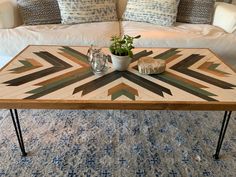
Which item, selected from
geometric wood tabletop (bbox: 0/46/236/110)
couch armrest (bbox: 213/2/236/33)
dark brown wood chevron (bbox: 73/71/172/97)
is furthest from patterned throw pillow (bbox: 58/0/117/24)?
dark brown wood chevron (bbox: 73/71/172/97)

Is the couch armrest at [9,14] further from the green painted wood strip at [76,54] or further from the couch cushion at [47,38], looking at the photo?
the green painted wood strip at [76,54]

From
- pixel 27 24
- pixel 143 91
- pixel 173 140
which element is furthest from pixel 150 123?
pixel 27 24

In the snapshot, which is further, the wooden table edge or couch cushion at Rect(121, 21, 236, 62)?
couch cushion at Rect(121, 21, 236, 62)

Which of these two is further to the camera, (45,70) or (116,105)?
(45,70)

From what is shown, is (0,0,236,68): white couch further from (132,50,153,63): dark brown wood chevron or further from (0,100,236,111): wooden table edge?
(0,100,236,111): wooden table edge

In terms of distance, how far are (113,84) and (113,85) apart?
12 mm

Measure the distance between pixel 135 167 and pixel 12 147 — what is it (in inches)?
29.9

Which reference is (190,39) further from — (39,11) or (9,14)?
(9,14)

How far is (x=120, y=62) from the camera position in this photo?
1336mm

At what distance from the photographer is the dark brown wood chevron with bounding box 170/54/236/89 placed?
4.06 ft

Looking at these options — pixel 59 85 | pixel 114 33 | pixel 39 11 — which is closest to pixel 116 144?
pixel 59 85

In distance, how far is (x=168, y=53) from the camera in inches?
64.3

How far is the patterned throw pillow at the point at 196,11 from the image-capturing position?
2.36m

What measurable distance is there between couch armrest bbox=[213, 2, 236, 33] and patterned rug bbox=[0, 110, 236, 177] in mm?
891
